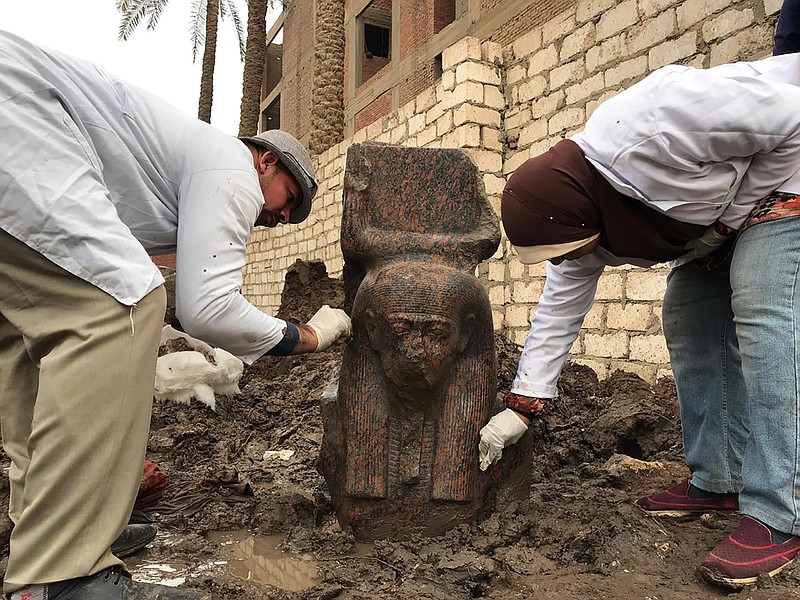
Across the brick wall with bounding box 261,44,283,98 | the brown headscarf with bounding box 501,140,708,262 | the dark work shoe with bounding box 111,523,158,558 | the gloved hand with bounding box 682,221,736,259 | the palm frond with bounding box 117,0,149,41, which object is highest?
the brick wall with bounding box 261,44,283,98

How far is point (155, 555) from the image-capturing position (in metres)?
2.34

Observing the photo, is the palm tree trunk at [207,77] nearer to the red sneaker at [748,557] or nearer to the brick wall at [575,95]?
the brick wall at [575,95]

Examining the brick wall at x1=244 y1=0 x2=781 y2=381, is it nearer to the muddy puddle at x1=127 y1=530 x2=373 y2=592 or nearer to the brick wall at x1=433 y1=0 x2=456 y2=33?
the muddy puddle at x1=127 y1=530 x2=373 y2=592

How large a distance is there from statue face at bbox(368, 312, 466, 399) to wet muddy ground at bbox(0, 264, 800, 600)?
0.55 meters

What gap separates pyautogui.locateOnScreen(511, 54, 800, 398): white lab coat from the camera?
181cm

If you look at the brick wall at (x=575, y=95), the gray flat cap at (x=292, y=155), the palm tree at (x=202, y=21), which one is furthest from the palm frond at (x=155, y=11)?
the gray flat cap at (x=292, y=155)

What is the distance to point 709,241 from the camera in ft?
7.00

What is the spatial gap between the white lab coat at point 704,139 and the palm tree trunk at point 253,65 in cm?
1285

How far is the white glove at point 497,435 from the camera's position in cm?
235

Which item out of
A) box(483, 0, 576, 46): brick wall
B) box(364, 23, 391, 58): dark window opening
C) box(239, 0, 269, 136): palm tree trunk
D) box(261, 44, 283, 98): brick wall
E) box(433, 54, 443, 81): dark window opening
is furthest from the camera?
box(261, 44, 283, 98): brick wall

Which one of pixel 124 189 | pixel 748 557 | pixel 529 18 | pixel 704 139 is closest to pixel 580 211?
pixel 704 139

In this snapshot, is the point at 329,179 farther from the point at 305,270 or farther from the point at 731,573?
the point at 731,573

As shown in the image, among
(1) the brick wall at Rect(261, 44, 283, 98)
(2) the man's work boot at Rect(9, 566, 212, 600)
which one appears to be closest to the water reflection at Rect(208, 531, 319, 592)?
(2) the man's work boot at Rect(9, 566, 212, 600)

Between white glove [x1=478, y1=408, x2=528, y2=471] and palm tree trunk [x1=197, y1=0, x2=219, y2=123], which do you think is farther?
palm tree trunk [x1=197, y1=0, x2=219, y2=123]
